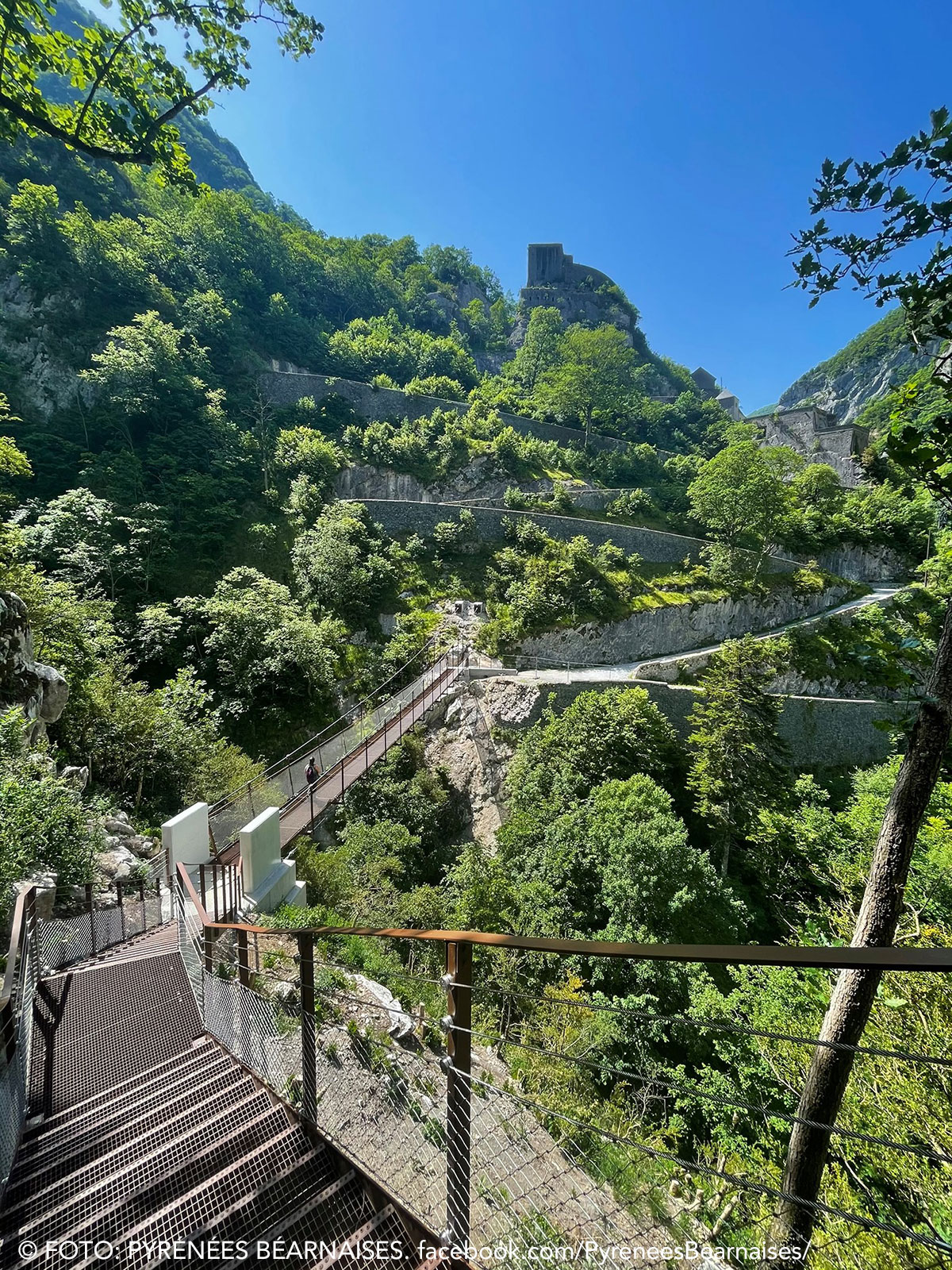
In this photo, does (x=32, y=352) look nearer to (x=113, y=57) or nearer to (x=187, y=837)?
(x=113, y=57)

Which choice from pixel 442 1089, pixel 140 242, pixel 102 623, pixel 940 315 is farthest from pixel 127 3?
pixel 140 242

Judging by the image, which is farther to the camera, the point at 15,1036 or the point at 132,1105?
the point at 132,1105

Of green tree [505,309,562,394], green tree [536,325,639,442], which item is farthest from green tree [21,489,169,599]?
green tree [505,309,562,394]

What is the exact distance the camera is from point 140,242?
26.3 metres

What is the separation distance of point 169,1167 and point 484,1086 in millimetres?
1736

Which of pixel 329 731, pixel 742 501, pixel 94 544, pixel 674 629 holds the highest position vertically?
pixel 742 501

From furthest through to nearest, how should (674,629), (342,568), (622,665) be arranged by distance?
(674,629) → (622,665) → (342,568)

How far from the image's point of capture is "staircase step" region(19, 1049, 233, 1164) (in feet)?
9.10

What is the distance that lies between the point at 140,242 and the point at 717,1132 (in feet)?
126

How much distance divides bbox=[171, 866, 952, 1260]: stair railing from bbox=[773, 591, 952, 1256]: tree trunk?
0.37m

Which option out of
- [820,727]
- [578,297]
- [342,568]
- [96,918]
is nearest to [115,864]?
[96,918]

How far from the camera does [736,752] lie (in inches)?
487

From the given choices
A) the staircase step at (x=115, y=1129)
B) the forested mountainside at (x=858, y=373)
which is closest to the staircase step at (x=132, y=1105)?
the staircase step at (x=115, y=1129)

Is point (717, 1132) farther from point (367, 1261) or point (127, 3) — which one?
point (127, 3)
